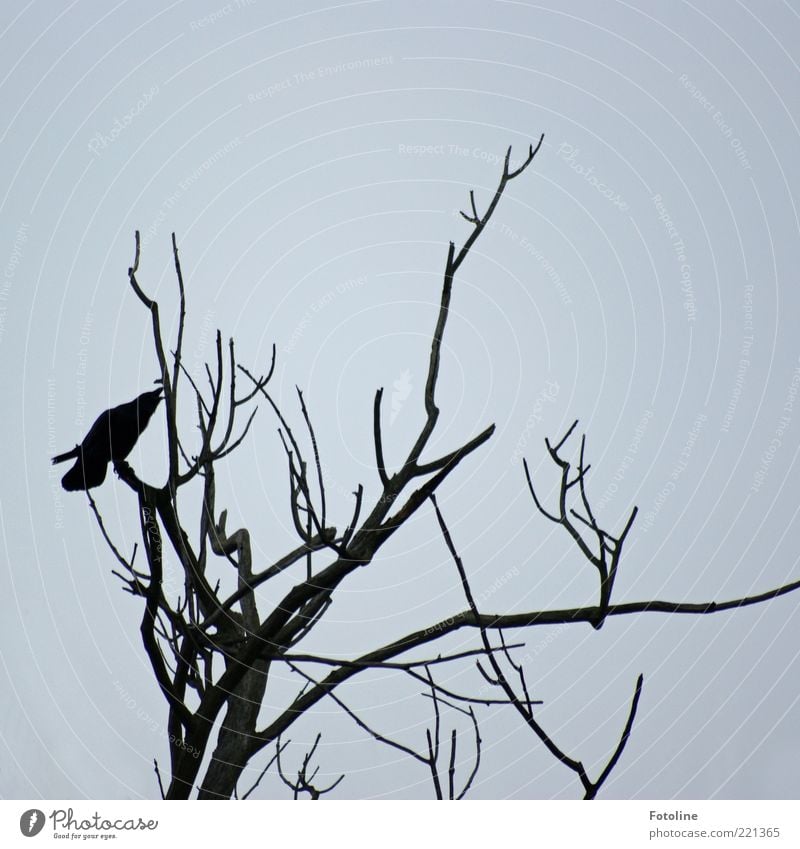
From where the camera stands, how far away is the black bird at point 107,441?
3002mm

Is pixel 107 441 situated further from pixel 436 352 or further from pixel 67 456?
pixel 436 352

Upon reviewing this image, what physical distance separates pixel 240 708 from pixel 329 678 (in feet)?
0.93

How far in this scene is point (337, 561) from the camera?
6.72 ft

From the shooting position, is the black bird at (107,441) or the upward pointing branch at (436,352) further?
the black bird at (107,441)
